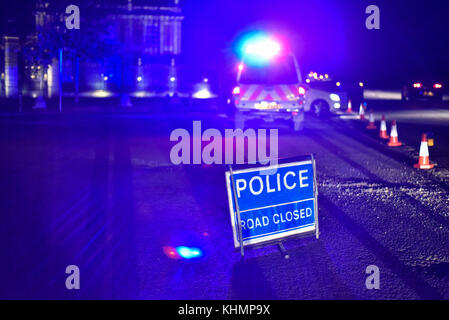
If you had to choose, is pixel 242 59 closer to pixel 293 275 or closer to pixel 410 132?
pixel 410 132

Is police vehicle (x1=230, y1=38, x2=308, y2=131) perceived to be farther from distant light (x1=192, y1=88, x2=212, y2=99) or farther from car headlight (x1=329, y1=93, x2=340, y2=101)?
distant light (x1=192, y1=88, x2=212, y2=99)

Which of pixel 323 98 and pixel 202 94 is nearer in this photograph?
pixel 323 98

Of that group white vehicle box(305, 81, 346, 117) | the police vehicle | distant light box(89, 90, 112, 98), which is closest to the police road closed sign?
the police vehicle

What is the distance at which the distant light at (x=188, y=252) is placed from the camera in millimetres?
5809

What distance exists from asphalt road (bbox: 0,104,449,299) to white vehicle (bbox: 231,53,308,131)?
3225 mm

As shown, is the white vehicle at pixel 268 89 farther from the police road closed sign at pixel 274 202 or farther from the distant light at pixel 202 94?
the distant light at pixel 202 94

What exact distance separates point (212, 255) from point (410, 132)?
46.5 ft

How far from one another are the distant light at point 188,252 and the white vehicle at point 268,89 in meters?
10.7

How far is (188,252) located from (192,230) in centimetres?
89

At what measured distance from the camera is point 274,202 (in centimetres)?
589

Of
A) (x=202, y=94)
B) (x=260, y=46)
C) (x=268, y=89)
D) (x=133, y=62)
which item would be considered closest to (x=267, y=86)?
(x=268, y=89)

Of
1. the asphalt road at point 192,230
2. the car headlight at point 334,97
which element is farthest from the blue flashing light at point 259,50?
the car headlight at point 334,97

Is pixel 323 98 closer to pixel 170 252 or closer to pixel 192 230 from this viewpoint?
pixel 192 230

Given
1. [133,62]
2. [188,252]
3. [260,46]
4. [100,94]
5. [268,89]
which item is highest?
[133,62]
